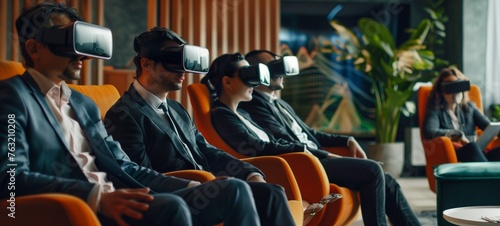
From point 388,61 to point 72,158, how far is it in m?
4.65

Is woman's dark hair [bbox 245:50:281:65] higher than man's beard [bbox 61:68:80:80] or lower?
higher

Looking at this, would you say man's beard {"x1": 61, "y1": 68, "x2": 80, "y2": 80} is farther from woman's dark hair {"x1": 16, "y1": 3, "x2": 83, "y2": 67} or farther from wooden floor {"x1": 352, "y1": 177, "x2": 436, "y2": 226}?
wooden floor {"x1": 352, "y1": 177, "x2": 436, "y2": 226}

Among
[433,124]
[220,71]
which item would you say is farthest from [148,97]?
[433,124]

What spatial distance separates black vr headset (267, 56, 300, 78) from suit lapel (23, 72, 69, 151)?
165cm

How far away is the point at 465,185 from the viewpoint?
351 cm

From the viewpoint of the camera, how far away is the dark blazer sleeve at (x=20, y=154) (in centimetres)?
165

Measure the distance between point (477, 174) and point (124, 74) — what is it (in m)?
2.86

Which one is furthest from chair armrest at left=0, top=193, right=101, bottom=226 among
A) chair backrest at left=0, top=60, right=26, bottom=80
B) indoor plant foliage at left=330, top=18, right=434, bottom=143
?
indoor plant foliage at left=330, top=18, right=434, bottom=143

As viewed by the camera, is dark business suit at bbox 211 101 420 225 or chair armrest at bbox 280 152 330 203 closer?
chair armrest at bbox 280 152 330 203

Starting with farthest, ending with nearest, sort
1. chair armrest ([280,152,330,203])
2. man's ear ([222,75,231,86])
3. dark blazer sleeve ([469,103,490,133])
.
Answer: dark blazer sleeve ([469,103,490,133]) < man's ear ([222,75,231,86]) < chair armrest ([280,152,330,203])

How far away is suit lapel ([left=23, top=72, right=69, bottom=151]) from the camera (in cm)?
180

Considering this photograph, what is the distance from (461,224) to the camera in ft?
8.36

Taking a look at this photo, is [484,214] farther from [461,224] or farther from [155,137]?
[155,137]

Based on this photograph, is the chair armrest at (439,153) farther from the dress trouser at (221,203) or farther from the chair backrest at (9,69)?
the chair backrest at (9,69)
